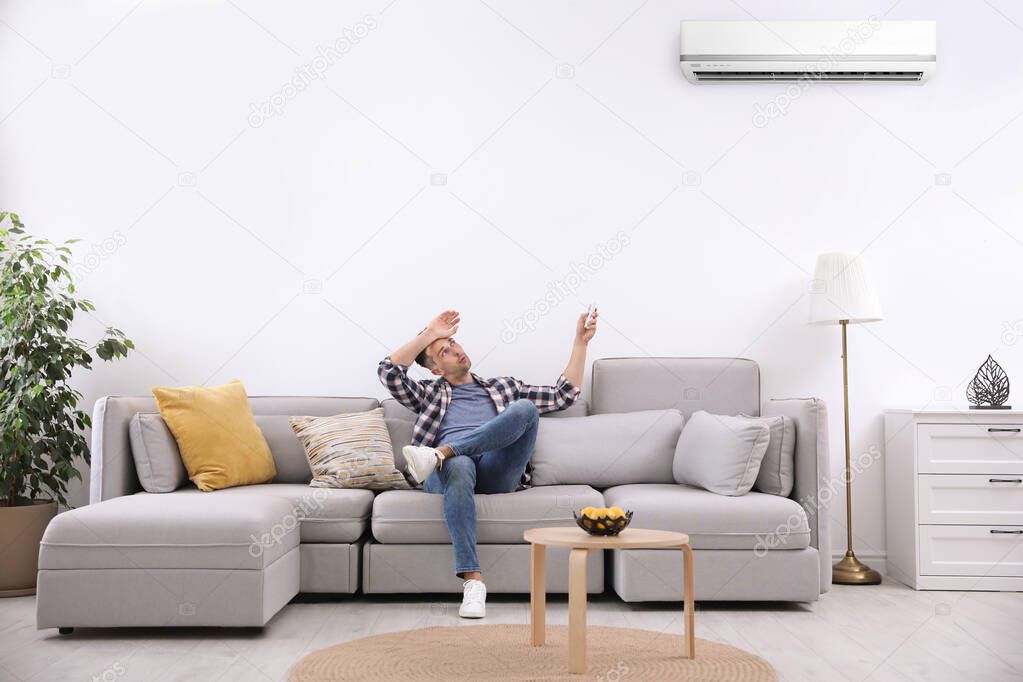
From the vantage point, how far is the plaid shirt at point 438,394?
12.2 feet

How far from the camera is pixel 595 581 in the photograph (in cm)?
336

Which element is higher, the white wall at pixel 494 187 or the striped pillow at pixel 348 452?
the white wall at pixel 494 187

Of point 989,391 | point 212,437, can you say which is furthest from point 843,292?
point 212,437

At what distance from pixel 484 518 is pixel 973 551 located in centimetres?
200

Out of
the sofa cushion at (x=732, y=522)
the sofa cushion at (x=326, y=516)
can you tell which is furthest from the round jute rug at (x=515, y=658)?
the sofa cushion at (x=326, y=516)

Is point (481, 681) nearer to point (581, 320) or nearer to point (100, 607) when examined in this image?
point (100, 607)

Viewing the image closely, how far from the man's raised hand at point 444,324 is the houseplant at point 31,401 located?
137cm

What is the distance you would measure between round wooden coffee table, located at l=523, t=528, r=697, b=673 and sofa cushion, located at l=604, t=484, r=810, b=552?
2.18 feet

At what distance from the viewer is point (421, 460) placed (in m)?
3.22

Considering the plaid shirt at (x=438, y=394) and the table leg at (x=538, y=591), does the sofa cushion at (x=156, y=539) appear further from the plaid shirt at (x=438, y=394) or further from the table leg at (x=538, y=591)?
the plaid shirt at (x=438, y=394)

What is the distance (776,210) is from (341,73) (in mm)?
2183

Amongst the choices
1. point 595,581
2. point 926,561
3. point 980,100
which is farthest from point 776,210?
point 595,581

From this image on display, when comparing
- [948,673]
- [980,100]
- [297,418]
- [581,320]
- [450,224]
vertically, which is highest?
[980,100]

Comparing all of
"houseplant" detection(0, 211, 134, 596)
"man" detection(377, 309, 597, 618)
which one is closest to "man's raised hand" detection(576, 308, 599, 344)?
"man" detection(377, 309, 597, 618)
